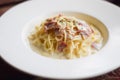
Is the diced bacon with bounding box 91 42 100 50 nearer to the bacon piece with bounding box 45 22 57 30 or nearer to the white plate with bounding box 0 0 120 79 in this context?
the white plate with bounding box 0 0 120 79

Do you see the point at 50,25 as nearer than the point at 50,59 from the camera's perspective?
No

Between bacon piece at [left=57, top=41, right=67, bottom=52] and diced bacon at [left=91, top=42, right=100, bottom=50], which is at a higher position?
diced bacon at [left=91, top=42, right=100, bottom=50]

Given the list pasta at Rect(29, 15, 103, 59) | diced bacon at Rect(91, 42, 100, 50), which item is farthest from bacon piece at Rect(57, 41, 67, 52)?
diced bacon at Rect(91, 42, 100, 50)

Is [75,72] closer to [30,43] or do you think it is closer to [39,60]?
[39,60]

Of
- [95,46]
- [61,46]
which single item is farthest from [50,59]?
[95,46]

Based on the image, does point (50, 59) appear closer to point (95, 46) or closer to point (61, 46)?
point (61, 46)
